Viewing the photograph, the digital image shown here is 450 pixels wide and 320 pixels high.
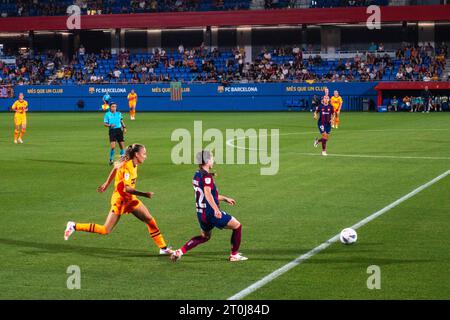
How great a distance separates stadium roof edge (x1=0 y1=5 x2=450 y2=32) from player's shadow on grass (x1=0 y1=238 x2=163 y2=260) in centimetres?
5897

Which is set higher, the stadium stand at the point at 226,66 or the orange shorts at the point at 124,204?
the stadium stand at the point at 226,66

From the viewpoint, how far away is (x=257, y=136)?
36.5 m

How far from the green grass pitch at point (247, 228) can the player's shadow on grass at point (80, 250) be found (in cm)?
3

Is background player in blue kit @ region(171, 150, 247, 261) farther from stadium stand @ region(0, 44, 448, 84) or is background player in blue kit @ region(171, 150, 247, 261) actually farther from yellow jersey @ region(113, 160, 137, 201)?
stadium stand @ region(0, 44, 448, 84)

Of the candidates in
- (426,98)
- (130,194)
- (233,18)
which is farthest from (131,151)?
(233,18)

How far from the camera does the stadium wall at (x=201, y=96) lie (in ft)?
207

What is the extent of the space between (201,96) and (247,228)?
52.5m

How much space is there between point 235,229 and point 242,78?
188 ft

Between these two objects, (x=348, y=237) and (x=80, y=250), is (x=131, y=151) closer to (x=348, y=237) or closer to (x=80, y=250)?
(x=80, y=250)

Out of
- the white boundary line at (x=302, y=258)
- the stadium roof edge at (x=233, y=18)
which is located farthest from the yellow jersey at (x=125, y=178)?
the stadium roof edge at (x=233, y=18)

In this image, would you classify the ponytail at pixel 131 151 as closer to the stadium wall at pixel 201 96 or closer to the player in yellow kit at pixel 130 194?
the player in yellow kit at pixel 130 194

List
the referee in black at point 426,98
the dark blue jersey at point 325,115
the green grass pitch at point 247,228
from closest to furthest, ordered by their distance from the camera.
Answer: the green grass pitch at point 247,228
the dark blue jersey at point 325,115
the referee in black at point 426,98
